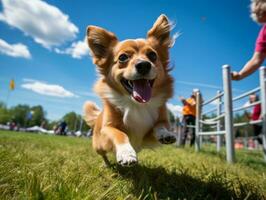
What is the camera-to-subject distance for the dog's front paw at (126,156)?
2.62 meters

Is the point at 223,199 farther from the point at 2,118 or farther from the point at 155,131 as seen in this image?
the point at 2,118

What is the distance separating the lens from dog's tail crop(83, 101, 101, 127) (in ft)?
17.0

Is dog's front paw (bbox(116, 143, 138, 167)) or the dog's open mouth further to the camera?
the dog's open mouth

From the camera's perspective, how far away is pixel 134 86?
11.8 ft

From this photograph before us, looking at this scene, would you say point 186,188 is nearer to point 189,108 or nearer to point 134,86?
point 134,86

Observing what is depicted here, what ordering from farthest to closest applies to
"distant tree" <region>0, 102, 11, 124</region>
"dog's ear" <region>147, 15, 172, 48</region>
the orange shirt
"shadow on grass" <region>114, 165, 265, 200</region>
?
"distant tree" <region>0, 102, 11, 124</region>, the orange shirt, "dog's ear" <region>147, 15, 172, 48</region>, "shadow on grass" <region>114, 165, 265, 200</region>

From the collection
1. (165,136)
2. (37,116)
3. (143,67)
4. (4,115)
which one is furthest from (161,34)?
(37,116)

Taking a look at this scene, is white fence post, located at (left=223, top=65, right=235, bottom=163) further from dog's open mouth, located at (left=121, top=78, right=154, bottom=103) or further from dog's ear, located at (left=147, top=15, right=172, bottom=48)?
dog's open mouth, located at (left=121, top=78, right=154, bottom=103)

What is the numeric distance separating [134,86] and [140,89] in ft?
0.27

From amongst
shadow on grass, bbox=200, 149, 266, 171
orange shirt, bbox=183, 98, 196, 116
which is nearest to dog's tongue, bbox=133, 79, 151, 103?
shadow on grass, bbox=200, 149, 266, 171

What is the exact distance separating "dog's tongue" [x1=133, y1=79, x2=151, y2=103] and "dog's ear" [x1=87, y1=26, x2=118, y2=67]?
74 centimetres

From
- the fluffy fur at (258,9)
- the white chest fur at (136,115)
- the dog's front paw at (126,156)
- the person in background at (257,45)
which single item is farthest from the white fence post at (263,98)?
the dog's front paw at (126,156)

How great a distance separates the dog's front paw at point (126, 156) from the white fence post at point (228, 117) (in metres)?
3.26

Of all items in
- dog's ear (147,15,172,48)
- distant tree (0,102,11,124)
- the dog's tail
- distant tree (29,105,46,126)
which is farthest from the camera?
distant tree (29,105,46,126)
